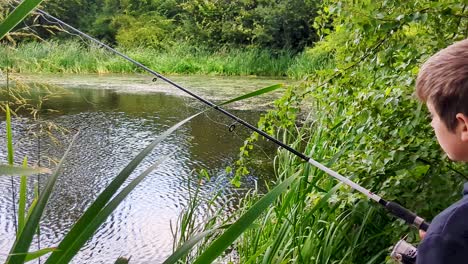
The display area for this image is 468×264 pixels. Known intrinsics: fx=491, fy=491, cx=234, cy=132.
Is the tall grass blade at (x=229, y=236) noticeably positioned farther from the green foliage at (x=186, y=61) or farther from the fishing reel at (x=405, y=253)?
the green foliage at (x=186, y=61)

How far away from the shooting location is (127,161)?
4.96 metres

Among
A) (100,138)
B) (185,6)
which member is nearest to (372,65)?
(100,138)

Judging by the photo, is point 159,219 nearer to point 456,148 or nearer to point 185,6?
point 456,148

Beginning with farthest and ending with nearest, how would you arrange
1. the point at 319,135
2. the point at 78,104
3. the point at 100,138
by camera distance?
the point at 78,104
the point at 100,138
the point at 319,135

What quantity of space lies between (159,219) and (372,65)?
2.39 metres

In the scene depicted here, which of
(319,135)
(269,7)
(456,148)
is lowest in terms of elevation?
(319,135)

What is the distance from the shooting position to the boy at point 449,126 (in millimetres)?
761

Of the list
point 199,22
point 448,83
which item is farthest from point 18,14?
point 199,22

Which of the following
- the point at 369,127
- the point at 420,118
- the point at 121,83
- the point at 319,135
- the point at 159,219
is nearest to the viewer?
the point at 420,118

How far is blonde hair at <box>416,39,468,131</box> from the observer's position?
31.9 inches

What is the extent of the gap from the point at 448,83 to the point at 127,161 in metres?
4.41

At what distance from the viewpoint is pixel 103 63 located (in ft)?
46.0

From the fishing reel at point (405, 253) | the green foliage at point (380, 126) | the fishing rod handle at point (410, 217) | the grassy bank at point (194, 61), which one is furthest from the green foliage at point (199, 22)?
the fishing reel at point (405, 253)

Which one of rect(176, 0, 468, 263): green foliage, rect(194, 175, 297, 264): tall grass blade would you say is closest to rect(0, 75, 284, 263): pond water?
rect(194, 175, 297, 264): tall grass blade
